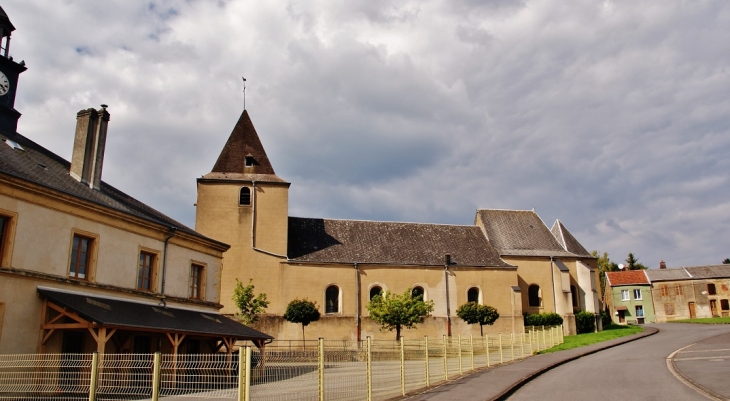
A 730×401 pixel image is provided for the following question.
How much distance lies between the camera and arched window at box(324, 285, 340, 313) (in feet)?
131

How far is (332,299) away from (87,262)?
76.8 feet

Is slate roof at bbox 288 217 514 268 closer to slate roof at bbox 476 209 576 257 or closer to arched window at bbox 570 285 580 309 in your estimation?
slate roof at bbox 476 209 576 257

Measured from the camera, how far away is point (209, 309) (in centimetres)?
2458

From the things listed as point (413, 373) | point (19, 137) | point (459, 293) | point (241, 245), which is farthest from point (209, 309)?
point (459, 293)

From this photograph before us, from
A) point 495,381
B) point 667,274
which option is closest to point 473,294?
point 495,381

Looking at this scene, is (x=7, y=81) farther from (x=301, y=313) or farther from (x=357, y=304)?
(x=357, y=304)

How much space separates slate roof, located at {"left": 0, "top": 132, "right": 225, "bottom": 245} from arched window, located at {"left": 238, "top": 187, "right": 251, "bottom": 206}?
16.5m

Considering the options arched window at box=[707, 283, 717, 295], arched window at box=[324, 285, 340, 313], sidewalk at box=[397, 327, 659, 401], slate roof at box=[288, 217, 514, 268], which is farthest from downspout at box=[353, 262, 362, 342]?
arched window at box=[707, 283, 717, 295]

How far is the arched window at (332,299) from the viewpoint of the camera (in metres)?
39.8

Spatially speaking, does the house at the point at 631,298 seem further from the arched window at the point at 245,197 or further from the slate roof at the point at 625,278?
the arched window at the point at 245,197

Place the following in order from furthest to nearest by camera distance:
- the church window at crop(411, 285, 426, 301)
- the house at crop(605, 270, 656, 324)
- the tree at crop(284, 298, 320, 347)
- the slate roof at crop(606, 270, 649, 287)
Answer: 1. the slate roof at crop(606, 270, 649, 287)
2. the house at crop(605, 270, 656, 324)
3. the church window at crop(411, 285, 426, 301)
4. the tree at crop(284, 298, 320, 347)

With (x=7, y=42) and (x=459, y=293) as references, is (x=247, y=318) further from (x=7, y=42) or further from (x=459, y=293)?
(x=7, y=42)

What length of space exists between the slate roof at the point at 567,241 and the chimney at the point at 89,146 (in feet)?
127

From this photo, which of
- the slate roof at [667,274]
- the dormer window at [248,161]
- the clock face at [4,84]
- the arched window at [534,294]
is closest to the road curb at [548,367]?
the arched window at [534,294]
